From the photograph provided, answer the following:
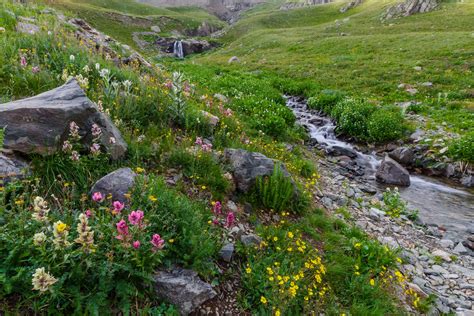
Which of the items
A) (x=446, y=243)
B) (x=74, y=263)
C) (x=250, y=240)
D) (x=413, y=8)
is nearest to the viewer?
(x=74, y=263)

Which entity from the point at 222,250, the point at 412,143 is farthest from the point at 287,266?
the point at 412,143

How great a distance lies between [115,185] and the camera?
4121 millimetres

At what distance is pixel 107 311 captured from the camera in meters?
3.04

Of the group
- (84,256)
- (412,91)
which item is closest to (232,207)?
(84,256)

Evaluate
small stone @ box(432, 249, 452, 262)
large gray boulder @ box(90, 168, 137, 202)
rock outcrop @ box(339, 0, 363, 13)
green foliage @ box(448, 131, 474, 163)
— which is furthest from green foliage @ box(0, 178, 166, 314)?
rock outcrop @ box(339, 0, 363, 13)

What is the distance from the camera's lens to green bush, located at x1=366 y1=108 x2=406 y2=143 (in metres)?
13.4

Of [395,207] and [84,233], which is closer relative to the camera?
[84,233]

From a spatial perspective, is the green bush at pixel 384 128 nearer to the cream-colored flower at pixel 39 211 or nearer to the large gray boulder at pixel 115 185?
the large gray boulder at pixel 115 185

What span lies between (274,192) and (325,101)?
42.4 ft

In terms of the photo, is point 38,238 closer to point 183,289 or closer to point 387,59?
point 183,289

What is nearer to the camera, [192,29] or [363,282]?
[363,282]

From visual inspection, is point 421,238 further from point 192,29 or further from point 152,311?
point 192,29

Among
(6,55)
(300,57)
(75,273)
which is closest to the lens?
(75,273)

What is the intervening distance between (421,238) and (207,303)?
5.75 metres
